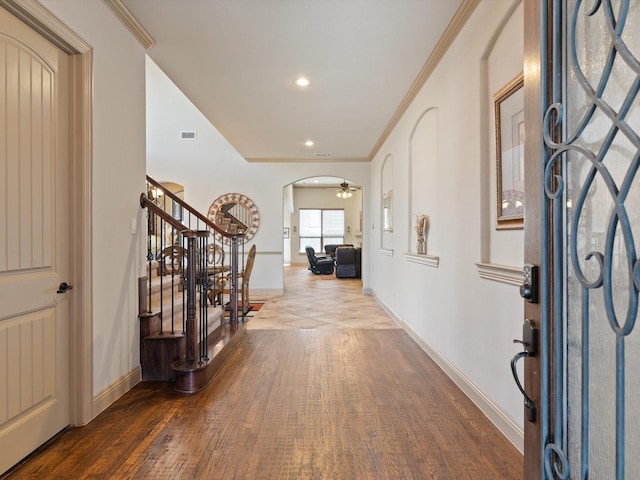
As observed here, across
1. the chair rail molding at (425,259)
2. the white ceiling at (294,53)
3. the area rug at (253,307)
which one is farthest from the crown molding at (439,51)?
the area rug at (253,307)

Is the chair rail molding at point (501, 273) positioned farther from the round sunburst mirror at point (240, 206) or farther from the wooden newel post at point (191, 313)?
the round sunburst mirror at point (240, 206)

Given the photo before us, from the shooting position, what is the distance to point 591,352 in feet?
2.71

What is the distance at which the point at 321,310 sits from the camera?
5699 mm

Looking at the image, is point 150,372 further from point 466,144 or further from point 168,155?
point 168,155

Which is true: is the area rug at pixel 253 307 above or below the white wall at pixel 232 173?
below

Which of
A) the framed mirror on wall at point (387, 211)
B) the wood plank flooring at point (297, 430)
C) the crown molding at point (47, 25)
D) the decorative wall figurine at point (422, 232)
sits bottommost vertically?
the wood plank flooring at point (297, 430)

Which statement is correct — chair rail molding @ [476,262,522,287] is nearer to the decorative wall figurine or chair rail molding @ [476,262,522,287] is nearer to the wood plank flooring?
the wood plank flooring


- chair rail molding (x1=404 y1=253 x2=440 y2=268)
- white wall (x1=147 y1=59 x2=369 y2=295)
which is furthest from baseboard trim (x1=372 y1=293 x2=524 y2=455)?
white wall (x1=147 y1=59 x2=369 y2=295)

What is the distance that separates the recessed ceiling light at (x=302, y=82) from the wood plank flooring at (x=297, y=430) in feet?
9.12

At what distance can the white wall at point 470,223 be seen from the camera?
2.01m

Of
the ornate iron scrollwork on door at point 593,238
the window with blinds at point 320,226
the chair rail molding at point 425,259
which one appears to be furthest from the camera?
the window with blinds at point 320,226

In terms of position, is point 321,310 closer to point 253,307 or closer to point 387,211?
point 253,307

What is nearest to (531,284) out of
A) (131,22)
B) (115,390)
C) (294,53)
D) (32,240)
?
(32,240)

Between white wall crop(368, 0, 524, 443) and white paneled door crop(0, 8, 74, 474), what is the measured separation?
8.39 ft
